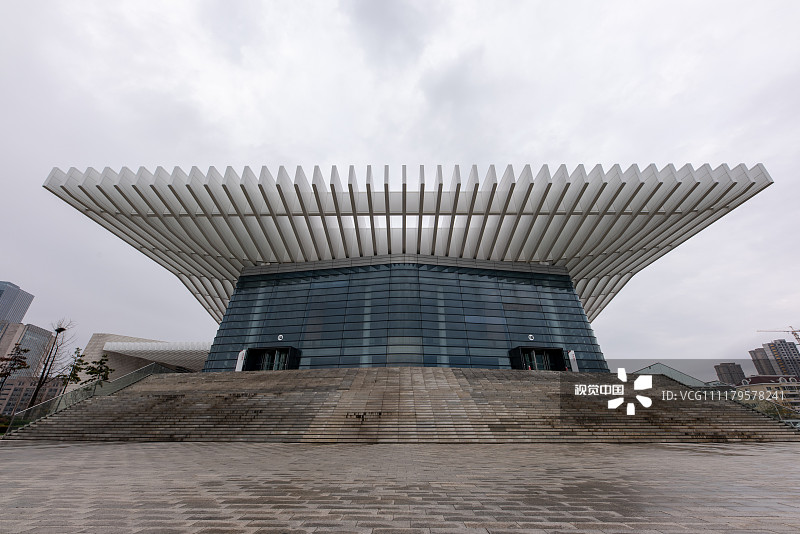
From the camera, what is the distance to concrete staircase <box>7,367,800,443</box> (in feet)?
38.3

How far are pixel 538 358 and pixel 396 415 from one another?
15.7 m

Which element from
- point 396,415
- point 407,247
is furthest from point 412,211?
point 396,415

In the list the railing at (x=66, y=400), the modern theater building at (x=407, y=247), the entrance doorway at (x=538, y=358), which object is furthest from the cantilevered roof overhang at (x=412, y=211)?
the railing at (x=66, y=400)

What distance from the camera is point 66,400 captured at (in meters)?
15.8

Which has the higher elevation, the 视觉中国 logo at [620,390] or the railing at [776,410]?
the 视觉中国 logo at [620,390]

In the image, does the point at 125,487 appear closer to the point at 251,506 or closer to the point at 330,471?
the point at 251,506

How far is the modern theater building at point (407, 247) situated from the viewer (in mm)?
19469

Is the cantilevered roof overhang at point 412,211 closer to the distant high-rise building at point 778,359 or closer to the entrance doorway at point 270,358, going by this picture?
the entrance doorway at point 270,358

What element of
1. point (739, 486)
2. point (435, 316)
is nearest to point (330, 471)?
point (739, 486)

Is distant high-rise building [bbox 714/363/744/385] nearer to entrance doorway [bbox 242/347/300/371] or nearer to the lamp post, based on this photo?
entrance doorway [bbox 242/347/300/371]

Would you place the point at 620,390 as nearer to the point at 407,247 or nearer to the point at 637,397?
the point at 637,397

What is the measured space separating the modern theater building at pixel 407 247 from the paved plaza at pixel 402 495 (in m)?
14.9

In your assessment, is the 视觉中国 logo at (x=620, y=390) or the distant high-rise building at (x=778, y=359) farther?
the distant high-rise building at (x=778, y=359)

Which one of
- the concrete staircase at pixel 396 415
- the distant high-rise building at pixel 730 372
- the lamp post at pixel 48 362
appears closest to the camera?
the concrete staircase at pixel 396 415
